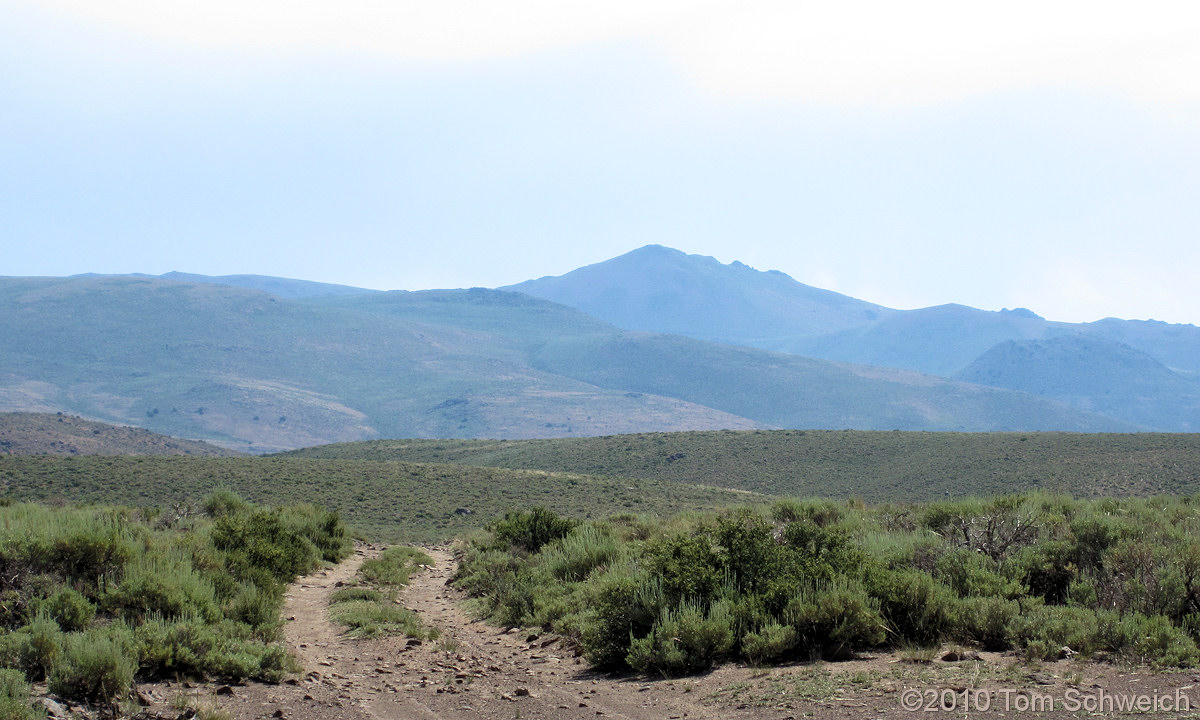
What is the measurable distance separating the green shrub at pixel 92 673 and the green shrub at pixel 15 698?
269 millimetres

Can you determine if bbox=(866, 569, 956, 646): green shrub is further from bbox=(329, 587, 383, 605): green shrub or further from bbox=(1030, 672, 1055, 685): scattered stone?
bbox=(329, 587, 383, 605): green shrub

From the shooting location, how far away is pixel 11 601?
830cm

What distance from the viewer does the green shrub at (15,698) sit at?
5977 millimetres

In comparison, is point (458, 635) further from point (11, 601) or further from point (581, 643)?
point (11, 601)

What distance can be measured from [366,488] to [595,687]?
3041 cm

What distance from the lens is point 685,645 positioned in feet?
27.1

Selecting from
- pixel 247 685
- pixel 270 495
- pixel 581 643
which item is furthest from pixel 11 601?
pixel 270 495

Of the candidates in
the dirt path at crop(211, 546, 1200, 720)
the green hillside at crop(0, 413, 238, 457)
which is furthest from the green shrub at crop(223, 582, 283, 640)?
the green hillside at crop(0, 413, 238, 457)

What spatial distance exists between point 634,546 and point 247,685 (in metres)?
7.13

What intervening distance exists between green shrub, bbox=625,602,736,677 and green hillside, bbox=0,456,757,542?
63.8 ft

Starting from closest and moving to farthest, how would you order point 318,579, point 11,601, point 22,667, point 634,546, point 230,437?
1. point 22,667
2. point 11,601
3. point 634,546
4. point 318,579
5. point 230,437

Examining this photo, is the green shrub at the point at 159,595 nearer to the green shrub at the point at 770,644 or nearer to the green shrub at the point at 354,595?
the green shrub at the point at 354,595

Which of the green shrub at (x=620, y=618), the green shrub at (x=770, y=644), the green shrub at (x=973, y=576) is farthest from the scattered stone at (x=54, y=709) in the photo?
the green shrub at (x=973, y=576)

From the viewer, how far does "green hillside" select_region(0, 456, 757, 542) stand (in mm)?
31750
